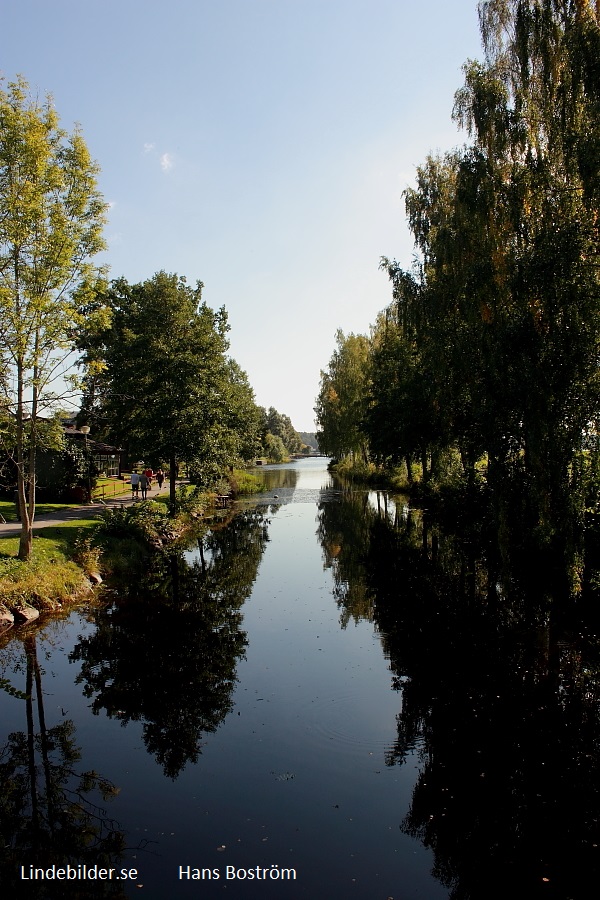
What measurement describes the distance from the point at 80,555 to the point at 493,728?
43.5 feet

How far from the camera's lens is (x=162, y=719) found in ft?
31.5

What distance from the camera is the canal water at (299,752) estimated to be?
6.16m

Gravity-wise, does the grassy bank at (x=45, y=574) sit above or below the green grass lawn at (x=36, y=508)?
below

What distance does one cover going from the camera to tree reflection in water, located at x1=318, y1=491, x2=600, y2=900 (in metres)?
6.23

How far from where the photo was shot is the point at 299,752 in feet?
28.1

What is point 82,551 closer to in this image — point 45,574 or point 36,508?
point 45,574

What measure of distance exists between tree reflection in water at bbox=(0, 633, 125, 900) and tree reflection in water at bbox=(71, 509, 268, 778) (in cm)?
102

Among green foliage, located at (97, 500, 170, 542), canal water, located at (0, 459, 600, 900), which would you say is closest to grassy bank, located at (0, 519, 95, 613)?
canal water, located at (0, 459, 600, 900)

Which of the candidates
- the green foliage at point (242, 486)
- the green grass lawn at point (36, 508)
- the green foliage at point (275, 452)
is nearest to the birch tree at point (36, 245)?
the green grass lawn at point (36, 508)

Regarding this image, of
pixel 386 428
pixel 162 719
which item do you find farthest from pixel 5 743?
pixel 386 428

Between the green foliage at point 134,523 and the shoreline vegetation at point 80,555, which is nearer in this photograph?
the shoreline vegetation at point 80,555

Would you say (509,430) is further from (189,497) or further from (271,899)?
(189,497)

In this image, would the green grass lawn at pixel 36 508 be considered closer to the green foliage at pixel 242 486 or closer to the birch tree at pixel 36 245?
the birch tree at pixel 36 245

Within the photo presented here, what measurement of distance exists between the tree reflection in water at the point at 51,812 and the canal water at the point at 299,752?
0.09 ft
